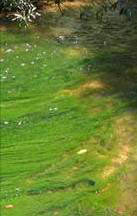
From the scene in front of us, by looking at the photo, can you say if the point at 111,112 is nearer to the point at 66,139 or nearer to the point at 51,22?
the point at 66,139

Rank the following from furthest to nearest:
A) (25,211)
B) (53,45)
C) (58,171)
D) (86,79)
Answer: (53,45) → (86,79) → (58,171) → (25,211)

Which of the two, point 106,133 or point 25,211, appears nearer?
point 25,211

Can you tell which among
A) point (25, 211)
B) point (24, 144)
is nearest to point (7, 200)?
point (25, 211)

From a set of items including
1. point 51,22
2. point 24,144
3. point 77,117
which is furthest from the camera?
point 51,22

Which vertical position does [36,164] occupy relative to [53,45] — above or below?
above

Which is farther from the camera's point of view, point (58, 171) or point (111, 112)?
point (111, 112)

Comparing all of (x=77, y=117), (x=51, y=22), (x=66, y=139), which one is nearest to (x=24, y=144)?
(x=66, y=139)

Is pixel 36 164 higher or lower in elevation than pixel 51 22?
higher

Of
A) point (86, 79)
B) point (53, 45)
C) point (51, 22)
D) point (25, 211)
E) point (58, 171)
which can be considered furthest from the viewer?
point (51, 22)

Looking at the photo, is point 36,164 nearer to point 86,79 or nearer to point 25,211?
point 25,211
